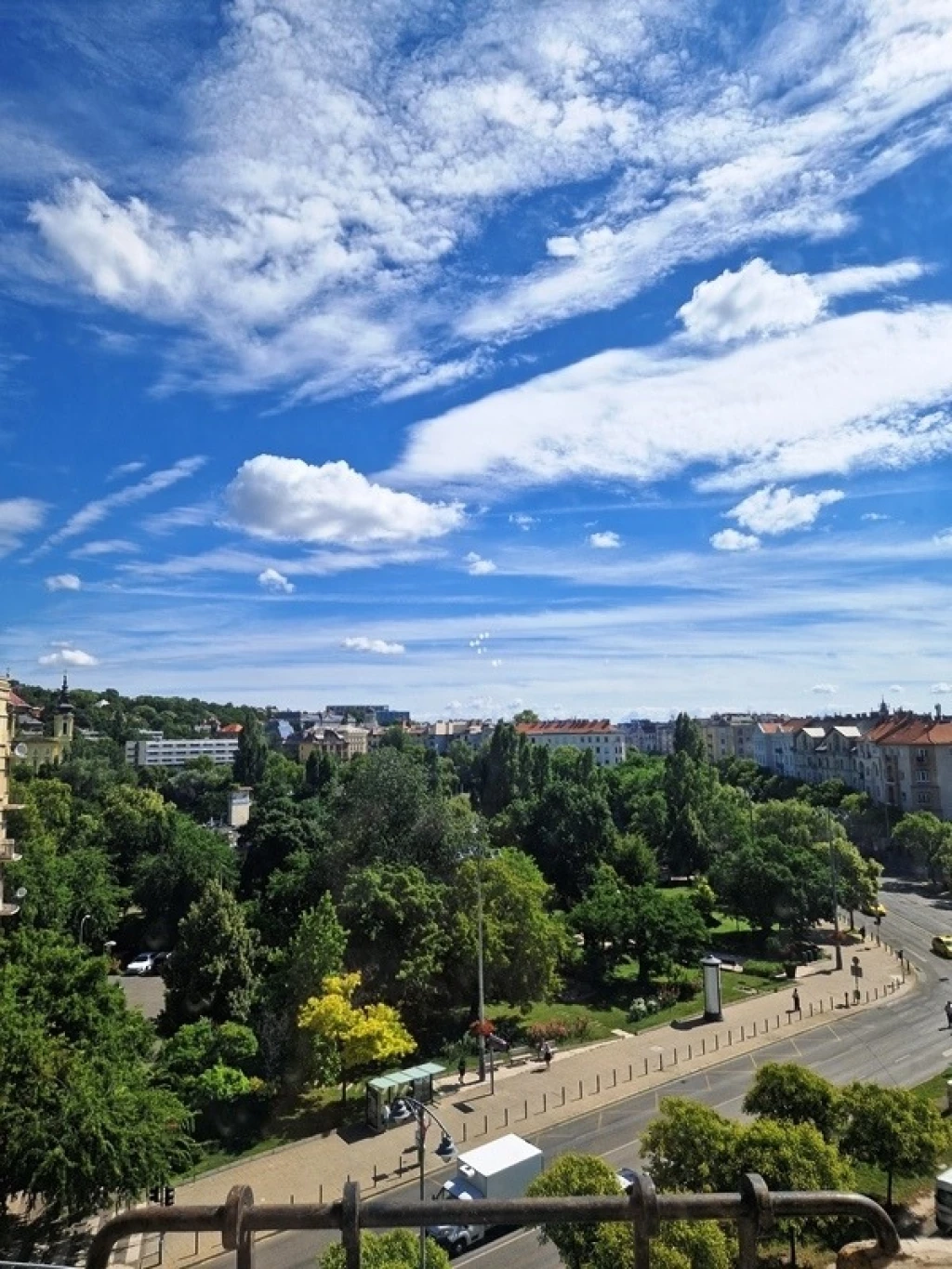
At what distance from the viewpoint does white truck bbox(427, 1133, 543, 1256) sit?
17.9 metres

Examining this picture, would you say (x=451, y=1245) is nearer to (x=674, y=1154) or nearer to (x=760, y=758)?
(x=674, y=1154)

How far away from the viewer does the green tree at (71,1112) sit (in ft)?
53.0

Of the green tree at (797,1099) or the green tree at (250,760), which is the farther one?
the green tree at (250,760)

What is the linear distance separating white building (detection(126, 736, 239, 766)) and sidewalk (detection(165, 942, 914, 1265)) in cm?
10587

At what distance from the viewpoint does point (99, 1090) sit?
17.3m

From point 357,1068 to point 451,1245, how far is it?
1215 centimetres

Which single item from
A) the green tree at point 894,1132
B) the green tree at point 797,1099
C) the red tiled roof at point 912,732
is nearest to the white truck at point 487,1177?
the green tree at point 797,1099

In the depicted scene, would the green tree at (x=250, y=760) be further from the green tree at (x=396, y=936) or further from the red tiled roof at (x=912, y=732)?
the green tree at (x=396, y=936)

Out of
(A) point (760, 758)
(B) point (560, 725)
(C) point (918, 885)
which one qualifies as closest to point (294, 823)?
(C) point (918, 885)

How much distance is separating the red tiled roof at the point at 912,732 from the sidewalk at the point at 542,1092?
3726cm

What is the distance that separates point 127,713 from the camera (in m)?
165

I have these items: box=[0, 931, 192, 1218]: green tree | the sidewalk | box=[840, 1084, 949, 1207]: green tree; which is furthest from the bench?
box=[840, 1084, 949, 1207]: green tree

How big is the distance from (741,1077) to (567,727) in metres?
113

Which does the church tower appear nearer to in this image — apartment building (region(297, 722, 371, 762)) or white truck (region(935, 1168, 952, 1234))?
apartment building (region(297, 722, 371, 762))
